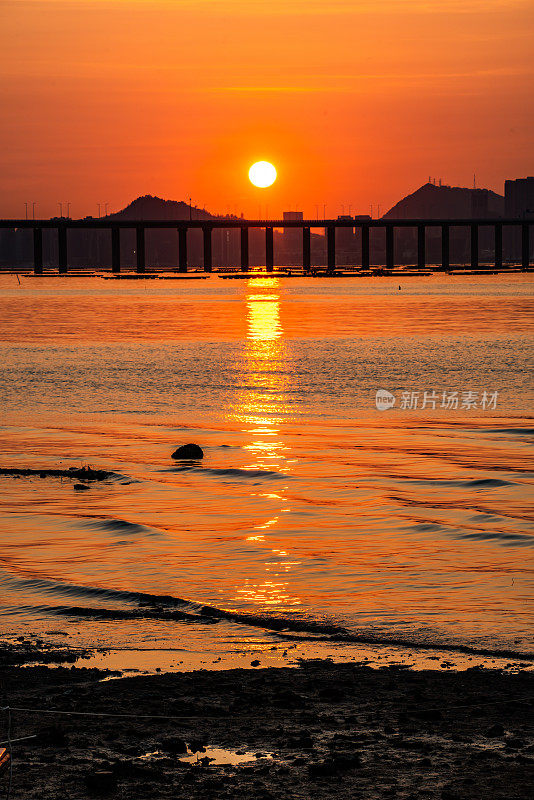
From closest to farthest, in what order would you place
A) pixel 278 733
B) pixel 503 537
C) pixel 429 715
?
pixel 278 733 < pixel 429 715 < pixel 503 537

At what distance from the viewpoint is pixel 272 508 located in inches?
733

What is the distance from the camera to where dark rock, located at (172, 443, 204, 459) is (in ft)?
78.1

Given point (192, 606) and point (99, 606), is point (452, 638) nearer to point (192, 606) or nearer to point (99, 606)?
point (192, 606)

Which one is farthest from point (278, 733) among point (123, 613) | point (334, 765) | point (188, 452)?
point (188, 452)

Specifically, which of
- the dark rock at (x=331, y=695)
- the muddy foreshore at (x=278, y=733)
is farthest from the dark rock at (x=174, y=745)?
the dark rock at (x=331, y=695)

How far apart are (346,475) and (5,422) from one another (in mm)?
12939

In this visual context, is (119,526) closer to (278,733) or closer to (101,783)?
(278,733)

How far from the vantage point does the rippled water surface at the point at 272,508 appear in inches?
492

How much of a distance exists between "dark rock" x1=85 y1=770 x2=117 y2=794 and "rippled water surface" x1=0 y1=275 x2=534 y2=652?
366 cm

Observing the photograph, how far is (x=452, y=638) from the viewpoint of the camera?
11.4 m

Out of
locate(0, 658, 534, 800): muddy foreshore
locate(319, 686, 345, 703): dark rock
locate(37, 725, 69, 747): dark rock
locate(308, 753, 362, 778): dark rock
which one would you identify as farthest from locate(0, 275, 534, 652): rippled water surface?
locate(308, 753, 362, 778): dark rock

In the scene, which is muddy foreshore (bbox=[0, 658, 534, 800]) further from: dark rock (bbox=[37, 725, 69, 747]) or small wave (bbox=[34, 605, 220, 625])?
small wave (bbox=[34, 605, 220, 625])

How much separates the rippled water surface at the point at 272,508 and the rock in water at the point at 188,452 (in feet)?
1.20

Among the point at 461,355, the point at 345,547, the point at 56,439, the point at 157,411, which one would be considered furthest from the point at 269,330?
the point at 345,547
